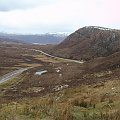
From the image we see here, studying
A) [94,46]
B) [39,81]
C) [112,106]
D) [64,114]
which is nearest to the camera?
[64,114]

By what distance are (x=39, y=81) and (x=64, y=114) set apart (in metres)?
54.7

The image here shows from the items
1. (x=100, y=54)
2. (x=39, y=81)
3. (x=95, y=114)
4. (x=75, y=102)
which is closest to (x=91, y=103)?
(x=75, y=102)

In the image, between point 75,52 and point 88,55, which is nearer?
point 88,55

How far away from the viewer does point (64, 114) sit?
14539 mm

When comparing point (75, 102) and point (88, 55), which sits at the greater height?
point (75, 102)

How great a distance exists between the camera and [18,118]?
14.6m

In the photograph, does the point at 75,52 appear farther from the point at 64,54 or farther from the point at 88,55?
the point at 88,55

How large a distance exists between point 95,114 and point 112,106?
348 cm

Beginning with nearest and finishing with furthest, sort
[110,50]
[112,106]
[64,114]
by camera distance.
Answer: [64,114] < [112,106] < [110,50]

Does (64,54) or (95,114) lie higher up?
(95,114)

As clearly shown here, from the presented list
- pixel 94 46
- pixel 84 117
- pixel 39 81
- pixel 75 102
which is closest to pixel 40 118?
pixel 84 117

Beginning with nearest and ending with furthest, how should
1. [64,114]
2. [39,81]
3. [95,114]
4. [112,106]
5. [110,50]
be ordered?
[64,114]
[95,114]
[112,106]
[39,81]
[110,50]

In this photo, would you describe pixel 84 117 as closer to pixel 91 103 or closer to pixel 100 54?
pixel 91 103

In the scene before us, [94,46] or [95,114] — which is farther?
[94,46]
